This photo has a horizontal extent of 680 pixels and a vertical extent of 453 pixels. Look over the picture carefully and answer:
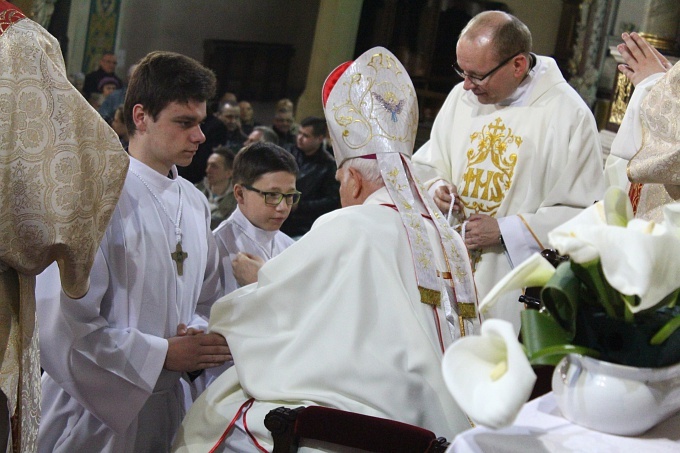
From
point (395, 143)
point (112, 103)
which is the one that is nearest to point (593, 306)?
point (395, 143)

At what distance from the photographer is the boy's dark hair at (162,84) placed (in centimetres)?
333

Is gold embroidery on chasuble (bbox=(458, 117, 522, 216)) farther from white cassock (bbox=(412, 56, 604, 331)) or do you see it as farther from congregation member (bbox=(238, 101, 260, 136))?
congregation member (bbox=(238, 101, 260, 136))

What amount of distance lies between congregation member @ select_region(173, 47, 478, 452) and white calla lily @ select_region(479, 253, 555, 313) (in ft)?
4.44

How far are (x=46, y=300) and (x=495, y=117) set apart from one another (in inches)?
91.3

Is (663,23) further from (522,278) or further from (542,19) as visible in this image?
(522,278)

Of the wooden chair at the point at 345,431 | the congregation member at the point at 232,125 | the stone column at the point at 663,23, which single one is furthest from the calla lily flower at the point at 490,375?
the congregation member at the point at 232,125

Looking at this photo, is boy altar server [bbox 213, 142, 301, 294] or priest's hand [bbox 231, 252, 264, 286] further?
boy altar server [bbox 213, 142, 301, 294]

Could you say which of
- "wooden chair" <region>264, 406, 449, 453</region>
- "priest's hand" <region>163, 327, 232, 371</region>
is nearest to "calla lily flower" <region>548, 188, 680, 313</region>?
"wooden chair" <region>264, 406, 449, 453</region>

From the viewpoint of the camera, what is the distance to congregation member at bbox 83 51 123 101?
10.6 m

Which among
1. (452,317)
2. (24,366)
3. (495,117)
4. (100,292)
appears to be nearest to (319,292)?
(452,317)

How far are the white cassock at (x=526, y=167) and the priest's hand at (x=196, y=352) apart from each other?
55.6 inches

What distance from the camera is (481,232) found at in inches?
165

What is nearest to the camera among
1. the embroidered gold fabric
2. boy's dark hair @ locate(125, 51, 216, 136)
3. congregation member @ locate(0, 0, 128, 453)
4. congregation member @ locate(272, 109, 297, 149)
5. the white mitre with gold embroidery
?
congregation member @ locate(0, 0, 128, 453)

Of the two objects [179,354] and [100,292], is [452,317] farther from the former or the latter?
[100,292]
